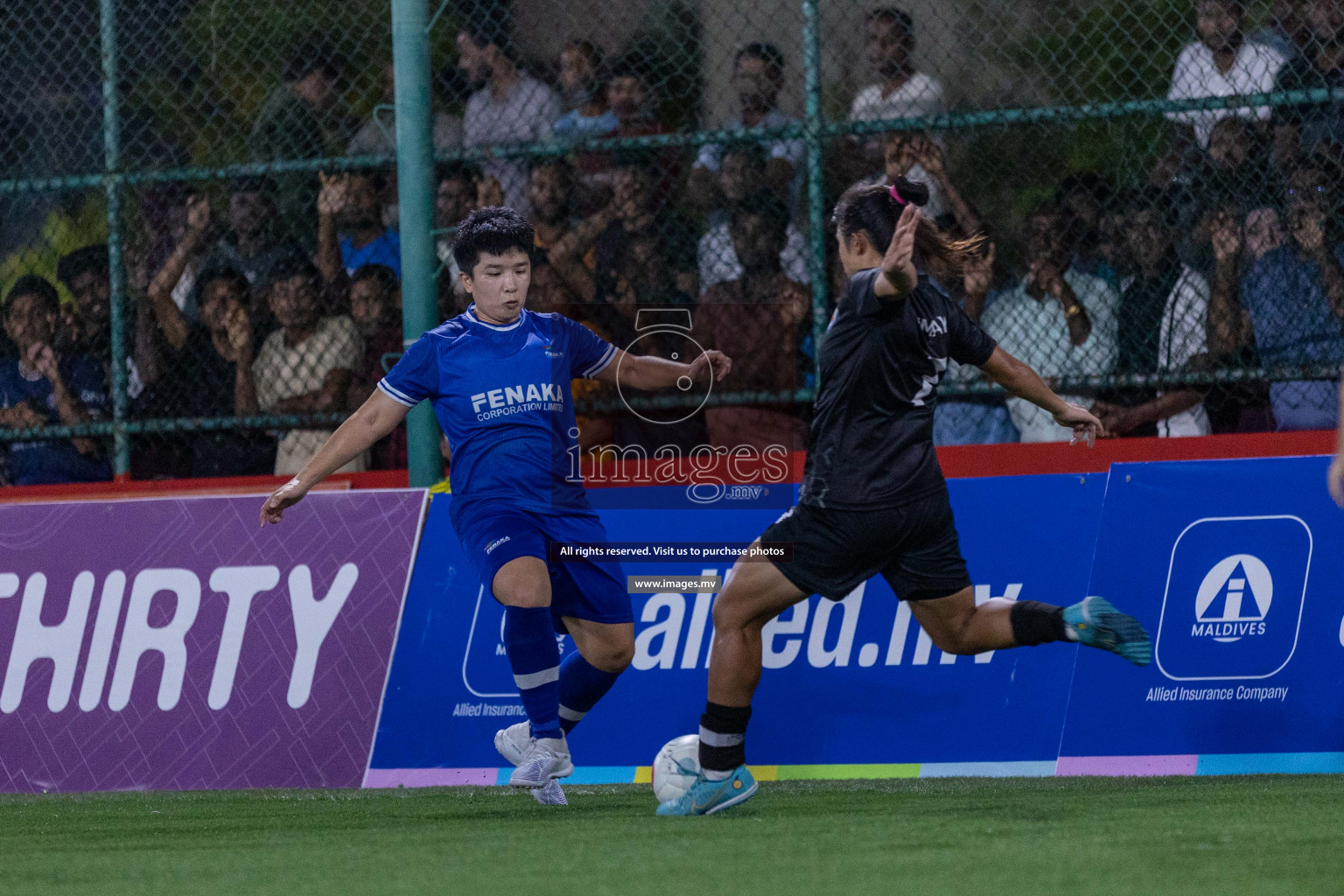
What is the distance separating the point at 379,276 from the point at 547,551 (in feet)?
8.56

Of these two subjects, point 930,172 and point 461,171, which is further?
point 461,171

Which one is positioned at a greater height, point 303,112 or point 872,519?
point 303,112

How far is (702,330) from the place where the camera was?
732cm

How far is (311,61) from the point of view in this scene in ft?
27.0

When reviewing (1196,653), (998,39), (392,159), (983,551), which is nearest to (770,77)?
(998,39)

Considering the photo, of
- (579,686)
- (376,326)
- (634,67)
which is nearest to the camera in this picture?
(579,686)

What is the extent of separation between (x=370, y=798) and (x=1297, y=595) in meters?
3.43

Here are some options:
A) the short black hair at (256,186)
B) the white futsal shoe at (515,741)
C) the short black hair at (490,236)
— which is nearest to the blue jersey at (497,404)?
the short black hair at (490,236)

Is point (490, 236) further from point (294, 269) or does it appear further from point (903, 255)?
point (294, 269)

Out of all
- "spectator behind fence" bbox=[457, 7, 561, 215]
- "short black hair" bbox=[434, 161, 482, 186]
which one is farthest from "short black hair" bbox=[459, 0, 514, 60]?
"short black hair" bbox=[434, 161, 482, 186]

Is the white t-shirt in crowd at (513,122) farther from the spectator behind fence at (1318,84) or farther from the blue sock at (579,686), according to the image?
the spectator behind fence at (1318,84)

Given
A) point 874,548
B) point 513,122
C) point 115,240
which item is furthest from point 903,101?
point 115,240

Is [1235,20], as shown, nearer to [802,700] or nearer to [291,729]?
[802,700]

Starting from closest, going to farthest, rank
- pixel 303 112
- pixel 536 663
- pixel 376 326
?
pixel 536 663
pixel 376 326
pixel 303 112
